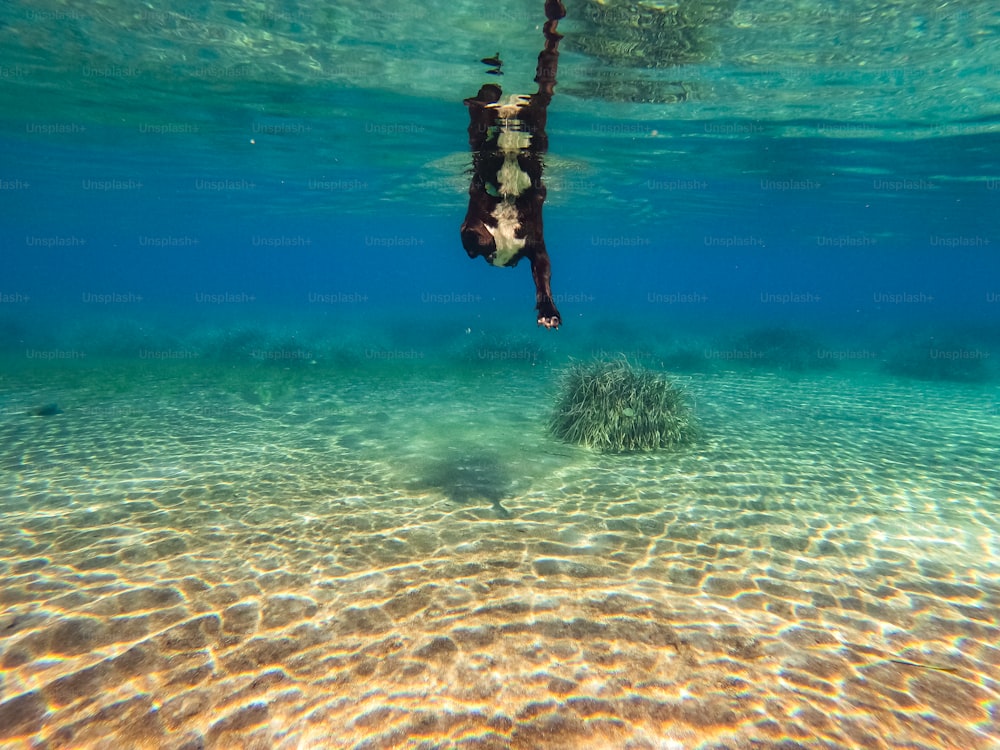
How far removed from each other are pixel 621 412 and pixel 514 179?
659 cm

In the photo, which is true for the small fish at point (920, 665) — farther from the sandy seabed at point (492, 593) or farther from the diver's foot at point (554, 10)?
the diver's foot at point (554, 10)

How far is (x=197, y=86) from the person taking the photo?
16.7 meters

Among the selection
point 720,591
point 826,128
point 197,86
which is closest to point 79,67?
point 197,86

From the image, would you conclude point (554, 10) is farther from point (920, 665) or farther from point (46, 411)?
point (46, 411)

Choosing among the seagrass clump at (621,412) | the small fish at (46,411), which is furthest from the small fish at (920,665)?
the small fish at (46,411)

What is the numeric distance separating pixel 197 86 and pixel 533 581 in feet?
64.4

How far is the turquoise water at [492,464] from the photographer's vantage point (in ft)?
12.1

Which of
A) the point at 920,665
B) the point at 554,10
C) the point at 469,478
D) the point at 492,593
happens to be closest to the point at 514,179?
the point at 554,10

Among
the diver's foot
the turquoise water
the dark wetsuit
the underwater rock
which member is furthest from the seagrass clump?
the diver's foot

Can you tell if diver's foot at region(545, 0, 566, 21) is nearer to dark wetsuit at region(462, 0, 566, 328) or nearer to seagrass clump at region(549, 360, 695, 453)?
dark wetsuit at region(462, 0, 566, 328)

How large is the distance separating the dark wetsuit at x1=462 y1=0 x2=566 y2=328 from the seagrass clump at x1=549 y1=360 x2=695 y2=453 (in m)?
3.91

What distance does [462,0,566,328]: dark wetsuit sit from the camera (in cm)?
802

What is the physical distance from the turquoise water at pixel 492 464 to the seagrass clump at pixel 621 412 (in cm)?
61

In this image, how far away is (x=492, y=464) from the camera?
9359 millimetres
